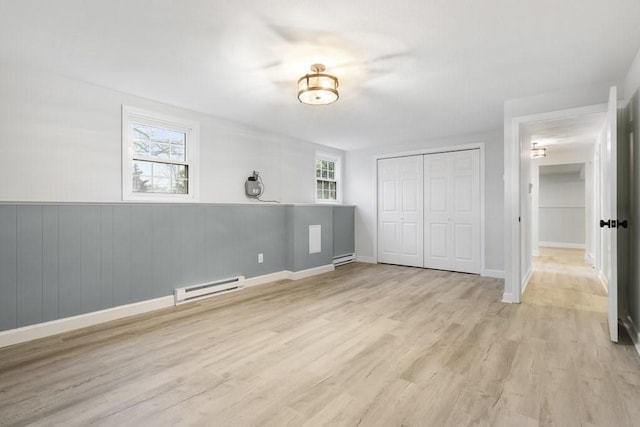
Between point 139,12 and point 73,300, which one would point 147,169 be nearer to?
point 73,300

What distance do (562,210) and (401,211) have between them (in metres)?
6.16

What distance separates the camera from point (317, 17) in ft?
7.03

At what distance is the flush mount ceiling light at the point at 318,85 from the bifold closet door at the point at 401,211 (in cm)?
351

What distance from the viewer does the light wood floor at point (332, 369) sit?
67.2 inches

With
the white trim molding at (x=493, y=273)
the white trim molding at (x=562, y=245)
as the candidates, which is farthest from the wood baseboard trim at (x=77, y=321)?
the white trim molding at (x=562, y=245)

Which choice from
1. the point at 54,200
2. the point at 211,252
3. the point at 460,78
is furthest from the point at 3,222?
the point at 460,78

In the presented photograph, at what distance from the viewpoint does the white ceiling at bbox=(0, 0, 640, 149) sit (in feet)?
6.77

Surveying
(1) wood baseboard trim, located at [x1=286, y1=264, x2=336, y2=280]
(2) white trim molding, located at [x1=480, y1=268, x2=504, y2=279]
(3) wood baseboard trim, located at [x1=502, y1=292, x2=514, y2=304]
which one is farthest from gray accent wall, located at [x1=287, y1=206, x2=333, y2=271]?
(3) wood baseboard trim, located at [x1=502, y1=292, x2=514, y2=304]

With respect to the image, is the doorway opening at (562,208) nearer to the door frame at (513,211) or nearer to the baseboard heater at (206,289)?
the door frame at (513,211)

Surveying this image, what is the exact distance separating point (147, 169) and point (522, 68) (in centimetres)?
412

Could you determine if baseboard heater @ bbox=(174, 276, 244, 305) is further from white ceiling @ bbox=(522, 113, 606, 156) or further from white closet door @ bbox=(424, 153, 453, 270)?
white ceiling @ bbox=(522, 113, 606, 156)

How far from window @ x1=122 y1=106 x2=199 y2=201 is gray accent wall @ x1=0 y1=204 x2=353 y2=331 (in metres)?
0.33

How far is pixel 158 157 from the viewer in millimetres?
3850

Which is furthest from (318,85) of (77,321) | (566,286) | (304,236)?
(566,286)
